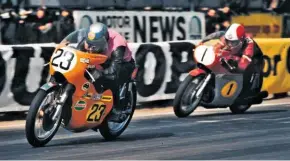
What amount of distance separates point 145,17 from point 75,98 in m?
11.7

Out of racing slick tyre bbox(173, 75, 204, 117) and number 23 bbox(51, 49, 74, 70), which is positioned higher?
number 23 bbox(51, 49, 74, 70)

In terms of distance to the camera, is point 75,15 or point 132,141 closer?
point 132,141

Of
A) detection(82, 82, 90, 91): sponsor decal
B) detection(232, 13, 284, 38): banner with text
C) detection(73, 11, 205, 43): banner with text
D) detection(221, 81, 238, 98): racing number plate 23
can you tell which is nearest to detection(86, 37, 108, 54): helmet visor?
detection(82, 82, 90, 91): sponsor decal

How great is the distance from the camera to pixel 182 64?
17969 millimetres

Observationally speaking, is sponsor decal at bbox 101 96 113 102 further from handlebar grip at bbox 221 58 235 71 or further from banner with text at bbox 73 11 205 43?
banner with text at bbox 73 11 205 43

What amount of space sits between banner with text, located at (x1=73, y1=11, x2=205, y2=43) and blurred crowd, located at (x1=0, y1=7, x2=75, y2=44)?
0.49m

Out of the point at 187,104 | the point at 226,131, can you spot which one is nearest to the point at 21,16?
the point at 187,104

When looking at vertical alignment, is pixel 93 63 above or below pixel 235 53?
above

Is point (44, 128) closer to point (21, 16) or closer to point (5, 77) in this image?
point (5, 77)

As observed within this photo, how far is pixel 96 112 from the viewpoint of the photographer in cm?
1096

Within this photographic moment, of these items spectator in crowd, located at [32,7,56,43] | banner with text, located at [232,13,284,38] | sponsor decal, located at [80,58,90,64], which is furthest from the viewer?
banner with text, located at [232,13,284,38]

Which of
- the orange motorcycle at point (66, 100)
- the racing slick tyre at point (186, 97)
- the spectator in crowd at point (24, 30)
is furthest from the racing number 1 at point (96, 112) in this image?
the spectator in crowd at point (24, 30)

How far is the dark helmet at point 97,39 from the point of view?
10734mm

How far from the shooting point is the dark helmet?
35.2 ft
